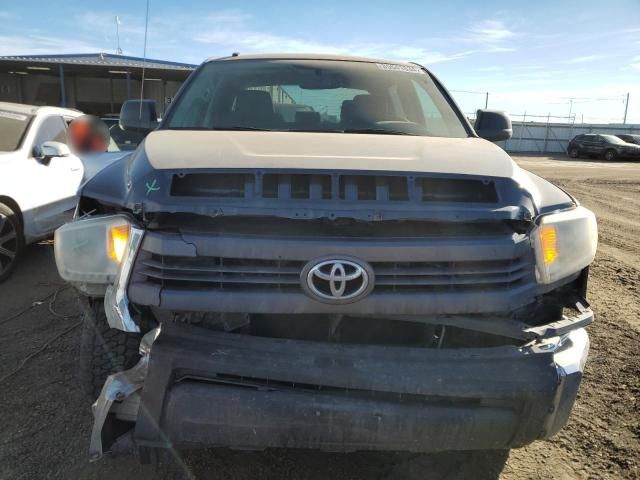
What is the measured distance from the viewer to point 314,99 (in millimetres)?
3455

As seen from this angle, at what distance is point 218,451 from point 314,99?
2226 mm

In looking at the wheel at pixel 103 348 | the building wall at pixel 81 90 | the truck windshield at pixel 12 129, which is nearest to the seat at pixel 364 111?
the wheel at pixel 103 348

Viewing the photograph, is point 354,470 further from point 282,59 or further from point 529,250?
point 282,59

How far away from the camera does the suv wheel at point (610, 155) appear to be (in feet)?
94.4

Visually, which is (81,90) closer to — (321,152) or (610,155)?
(321,152)

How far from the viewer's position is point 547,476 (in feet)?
7.90

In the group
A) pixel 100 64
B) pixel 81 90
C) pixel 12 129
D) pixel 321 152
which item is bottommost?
pixel 12 129

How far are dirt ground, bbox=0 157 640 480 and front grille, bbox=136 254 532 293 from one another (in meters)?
1.00

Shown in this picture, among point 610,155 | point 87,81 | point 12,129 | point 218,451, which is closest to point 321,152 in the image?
point 218,451

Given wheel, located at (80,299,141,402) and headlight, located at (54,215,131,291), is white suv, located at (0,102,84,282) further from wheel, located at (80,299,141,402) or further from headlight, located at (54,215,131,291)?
headlight, located at (54,215,131,291)

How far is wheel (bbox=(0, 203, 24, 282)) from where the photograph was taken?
493 cm

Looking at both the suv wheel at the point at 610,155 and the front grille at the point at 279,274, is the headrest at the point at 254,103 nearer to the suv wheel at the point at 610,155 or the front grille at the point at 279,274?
the front grille at the point at 279,274

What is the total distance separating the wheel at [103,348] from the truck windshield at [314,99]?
1.29 m

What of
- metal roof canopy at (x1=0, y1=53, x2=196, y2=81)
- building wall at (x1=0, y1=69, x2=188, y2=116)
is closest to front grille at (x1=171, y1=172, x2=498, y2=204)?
metal roof canopy at (x1=0, y1=53, x2=196, y2=81)
